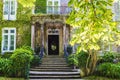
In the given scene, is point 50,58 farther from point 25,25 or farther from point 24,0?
point 24,0

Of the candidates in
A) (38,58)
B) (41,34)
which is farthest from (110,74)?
(41,34)

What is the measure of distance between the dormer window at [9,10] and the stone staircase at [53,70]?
4.91 metres

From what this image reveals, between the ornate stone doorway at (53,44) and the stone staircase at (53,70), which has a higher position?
the ornate stone doorway at (53,44)

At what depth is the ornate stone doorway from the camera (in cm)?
2517

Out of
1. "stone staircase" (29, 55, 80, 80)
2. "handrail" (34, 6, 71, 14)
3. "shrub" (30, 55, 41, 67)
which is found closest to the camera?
"stone staircase" (29, 55, 80, 80)

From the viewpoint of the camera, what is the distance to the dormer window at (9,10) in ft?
80.3

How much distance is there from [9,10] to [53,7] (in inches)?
152

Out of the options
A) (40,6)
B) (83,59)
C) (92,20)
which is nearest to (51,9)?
(40,6)

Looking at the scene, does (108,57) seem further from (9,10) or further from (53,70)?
(9,10)

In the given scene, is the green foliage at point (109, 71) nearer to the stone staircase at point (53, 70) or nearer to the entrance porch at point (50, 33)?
the stone staircase at point (53, 70)

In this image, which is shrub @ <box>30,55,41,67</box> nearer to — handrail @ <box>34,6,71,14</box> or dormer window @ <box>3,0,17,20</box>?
handrail @ <box>34,6,71,14</box>

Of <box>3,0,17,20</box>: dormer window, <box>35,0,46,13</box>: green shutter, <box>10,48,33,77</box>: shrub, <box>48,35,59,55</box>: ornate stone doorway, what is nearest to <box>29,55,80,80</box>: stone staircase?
<box>10,48,33,77</box>: shrub

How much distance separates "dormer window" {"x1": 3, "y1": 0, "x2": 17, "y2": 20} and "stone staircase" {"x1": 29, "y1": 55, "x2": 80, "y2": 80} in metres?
4.91

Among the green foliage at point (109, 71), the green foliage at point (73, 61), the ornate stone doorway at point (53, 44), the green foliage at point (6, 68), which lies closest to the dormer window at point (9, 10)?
the ornate stone doorway at point (53, 44)
